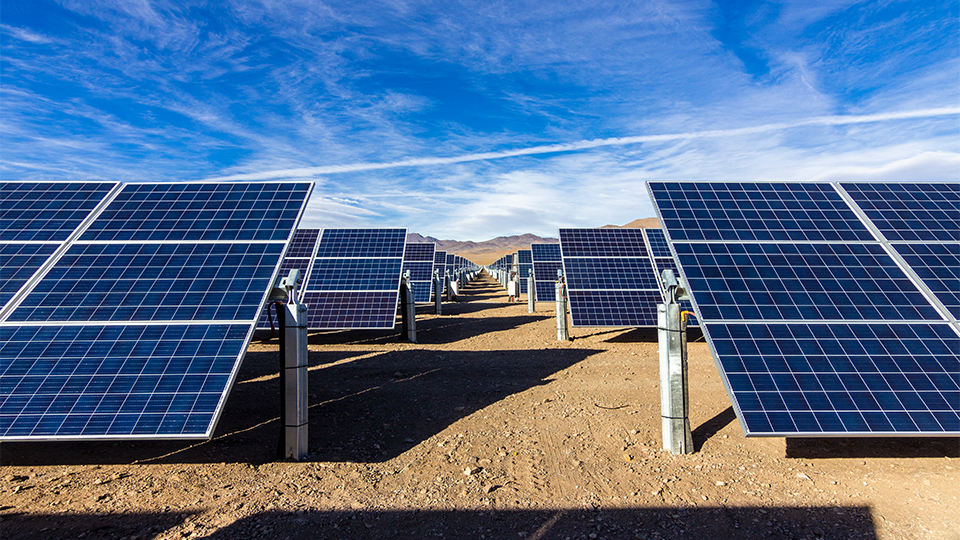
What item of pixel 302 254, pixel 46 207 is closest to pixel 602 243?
pixel 302 254

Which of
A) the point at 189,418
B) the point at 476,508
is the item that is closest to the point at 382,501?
the point at 476,508

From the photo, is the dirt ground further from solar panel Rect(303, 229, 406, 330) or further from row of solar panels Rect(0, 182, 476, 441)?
solar panel Rect(303, 229, 406, 330)

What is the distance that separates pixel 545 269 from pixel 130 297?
92.7 feet

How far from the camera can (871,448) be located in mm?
6988

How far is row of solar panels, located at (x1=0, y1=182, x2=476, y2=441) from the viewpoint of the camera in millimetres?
6035

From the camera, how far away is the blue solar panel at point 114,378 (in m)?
5.85

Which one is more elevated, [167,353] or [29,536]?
[167,353]

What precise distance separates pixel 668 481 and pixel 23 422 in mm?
8460

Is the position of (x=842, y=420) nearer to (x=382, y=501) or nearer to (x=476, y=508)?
(x=476, y=508)

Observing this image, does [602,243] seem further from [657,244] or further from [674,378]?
[674,378]

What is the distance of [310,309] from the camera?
1656cm

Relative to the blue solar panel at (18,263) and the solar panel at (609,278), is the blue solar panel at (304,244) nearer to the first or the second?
the blue solar panel at (18,263)

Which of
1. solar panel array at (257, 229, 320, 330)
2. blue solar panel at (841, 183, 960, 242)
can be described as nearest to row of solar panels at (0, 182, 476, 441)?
solar panel array at (257, 229, 320, 330)

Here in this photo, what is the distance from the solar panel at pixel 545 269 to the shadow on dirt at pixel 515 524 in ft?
66.7
